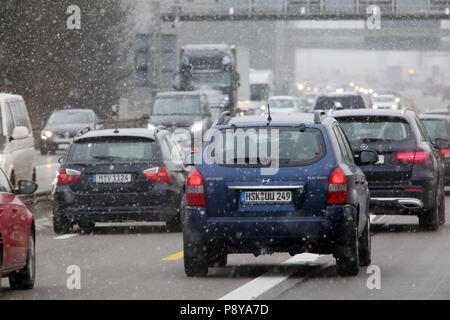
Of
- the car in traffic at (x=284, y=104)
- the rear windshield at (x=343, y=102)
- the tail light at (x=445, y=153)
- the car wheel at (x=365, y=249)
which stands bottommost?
the car in traffic at (x=284, y=104)

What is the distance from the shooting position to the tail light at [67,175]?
59.6 feet

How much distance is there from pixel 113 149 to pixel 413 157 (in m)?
4.09

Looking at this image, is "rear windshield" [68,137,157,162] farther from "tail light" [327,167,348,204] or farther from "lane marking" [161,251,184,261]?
"tail light" [327,167,348,204]

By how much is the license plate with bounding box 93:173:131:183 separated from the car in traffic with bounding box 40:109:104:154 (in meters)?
26.7

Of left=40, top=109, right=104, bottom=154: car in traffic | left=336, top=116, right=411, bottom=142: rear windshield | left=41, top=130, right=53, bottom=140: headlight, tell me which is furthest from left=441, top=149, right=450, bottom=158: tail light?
left=41, top=130, right=53, bottom=140: headlight

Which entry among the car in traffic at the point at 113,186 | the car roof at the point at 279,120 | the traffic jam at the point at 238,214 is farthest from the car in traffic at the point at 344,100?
the car roof at the point at 279,120

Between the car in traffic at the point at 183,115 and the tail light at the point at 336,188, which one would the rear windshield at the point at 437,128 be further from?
the tail light at the point at 336,188

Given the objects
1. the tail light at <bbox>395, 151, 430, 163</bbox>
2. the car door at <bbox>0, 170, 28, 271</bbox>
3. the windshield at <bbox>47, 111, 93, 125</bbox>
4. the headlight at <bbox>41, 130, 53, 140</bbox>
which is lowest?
the headlight at <bbox>41, 130, 53, 140</bbox>

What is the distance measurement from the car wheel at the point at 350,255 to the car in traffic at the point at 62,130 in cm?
3293

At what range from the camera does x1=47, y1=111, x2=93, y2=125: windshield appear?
4703cm

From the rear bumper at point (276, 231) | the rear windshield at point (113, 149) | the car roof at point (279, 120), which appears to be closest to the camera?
the rear bumper at point (276, 231)

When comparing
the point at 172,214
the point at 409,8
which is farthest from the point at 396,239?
the point at 409,8

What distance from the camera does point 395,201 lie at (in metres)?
17.8

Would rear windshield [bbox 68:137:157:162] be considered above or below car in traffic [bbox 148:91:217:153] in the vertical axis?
above
